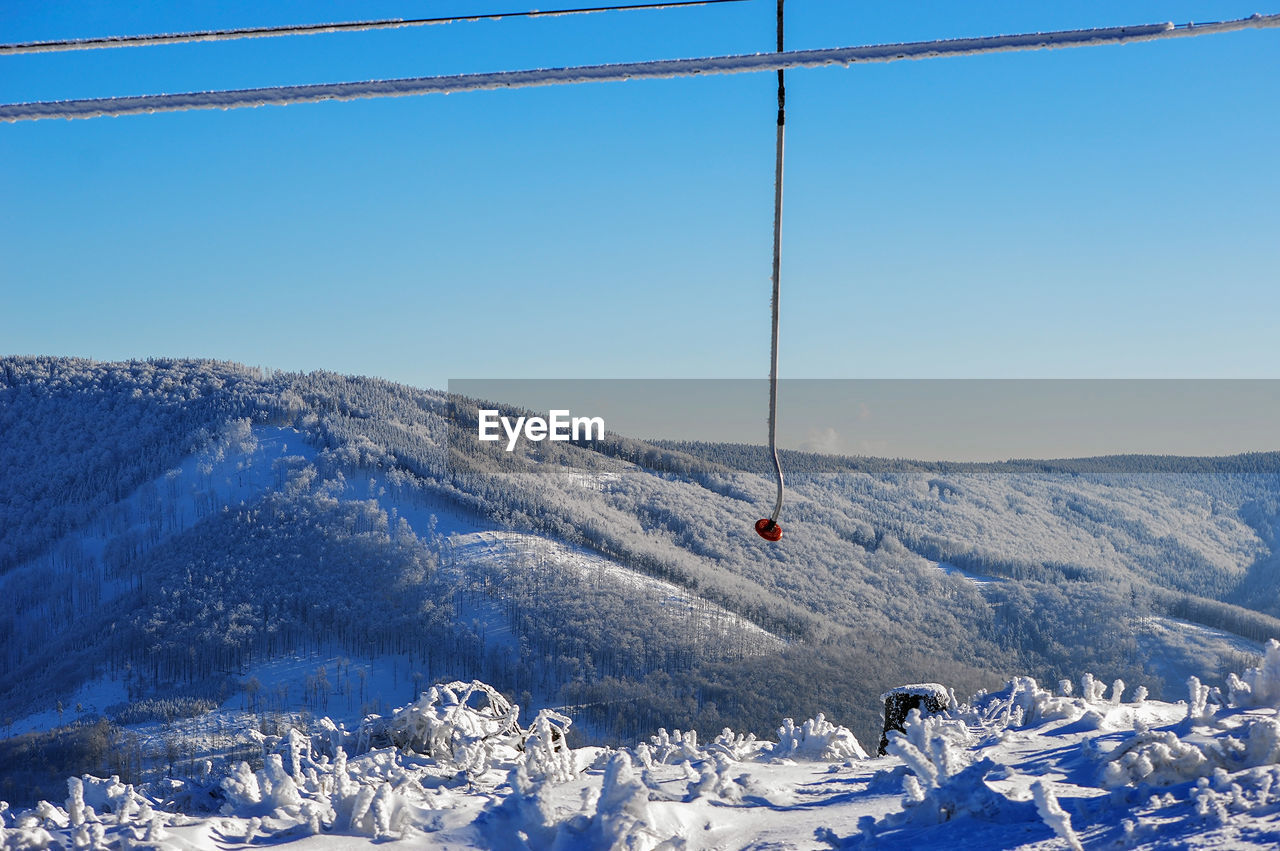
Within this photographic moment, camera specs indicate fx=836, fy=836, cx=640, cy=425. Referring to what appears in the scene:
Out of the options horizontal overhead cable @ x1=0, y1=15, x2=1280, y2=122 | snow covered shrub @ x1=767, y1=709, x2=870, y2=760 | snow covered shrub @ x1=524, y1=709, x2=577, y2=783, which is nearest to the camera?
horizontal overhead cable @ x1=0, y1=15, x2=1280, y2=122

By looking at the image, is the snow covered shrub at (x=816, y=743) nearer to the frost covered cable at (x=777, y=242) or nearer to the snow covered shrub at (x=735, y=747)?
the snow covered shrub at (x=735, y=747)

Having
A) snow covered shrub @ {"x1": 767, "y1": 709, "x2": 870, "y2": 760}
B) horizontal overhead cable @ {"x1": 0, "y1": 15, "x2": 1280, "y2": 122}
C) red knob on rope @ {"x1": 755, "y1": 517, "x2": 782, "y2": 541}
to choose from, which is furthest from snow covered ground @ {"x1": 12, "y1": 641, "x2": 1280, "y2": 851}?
horizontal overhead cable @ {"x1": 0, "y1": 15, "x2": 1280, "y2": 122}

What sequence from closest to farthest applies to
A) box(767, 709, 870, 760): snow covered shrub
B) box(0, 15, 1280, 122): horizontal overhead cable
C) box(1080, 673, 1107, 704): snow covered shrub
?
box(0, 15, 1280, 122): horizontal overhead cable → box(767, 709, 870, 760): snow covered shrub → box(1080, 673, 1107, 704): snow covered shrub

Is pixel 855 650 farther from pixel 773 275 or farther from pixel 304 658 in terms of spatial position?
pixel 773 275

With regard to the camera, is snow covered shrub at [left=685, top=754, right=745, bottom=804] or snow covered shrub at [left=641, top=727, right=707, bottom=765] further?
snow covered shrub at [left=641, top=727, right=707, bottom=765]

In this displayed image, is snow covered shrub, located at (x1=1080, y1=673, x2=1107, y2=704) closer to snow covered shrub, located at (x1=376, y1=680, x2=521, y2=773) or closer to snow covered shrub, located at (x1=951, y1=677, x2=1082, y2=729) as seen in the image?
snow covered shrub, located at (x1=951, y1=677, x2=1082, y2=729)

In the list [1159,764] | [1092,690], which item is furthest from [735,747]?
[1159,764]
